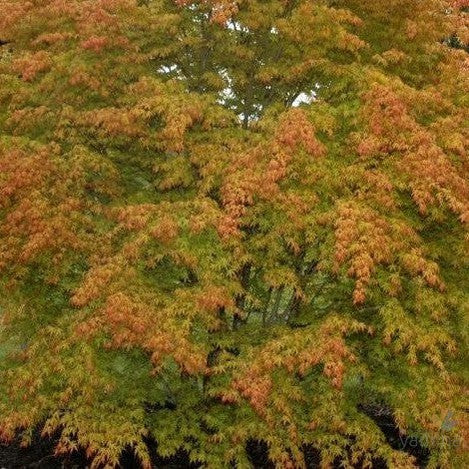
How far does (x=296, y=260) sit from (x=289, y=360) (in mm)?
2110

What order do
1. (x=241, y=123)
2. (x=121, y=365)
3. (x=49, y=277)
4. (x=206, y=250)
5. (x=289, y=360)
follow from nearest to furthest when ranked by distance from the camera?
(x=289, y=360) < (x=206, y=250) < (x=49, y=277) < (x=121, y=365) < (x=241, y=123)

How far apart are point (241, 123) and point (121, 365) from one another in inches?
180

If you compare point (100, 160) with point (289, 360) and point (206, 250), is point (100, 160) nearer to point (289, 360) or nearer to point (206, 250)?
point (206, 250)

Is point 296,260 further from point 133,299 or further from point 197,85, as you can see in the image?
point 197,85

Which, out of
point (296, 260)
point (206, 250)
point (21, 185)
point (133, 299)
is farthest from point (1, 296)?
point (296, 260)

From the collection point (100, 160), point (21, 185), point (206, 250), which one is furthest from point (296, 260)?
point (21, 185)

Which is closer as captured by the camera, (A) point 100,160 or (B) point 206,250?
(B) point 206,250

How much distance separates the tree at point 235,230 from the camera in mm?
8727

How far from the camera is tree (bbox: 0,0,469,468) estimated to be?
Answer: 8727mm

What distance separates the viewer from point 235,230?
8930 mm

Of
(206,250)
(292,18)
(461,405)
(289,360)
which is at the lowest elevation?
(461,405)

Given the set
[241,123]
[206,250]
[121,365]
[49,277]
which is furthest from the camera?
[241,123]

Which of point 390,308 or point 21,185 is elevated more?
point 21,185

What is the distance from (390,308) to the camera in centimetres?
883
